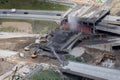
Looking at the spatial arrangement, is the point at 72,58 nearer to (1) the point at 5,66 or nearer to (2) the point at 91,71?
(2) the point at 91,71

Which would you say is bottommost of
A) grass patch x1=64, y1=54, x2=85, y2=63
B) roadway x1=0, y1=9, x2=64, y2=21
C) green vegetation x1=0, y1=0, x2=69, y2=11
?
grass patch x1=64, y1=54, x2=85, y2=63

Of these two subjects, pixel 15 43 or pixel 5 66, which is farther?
pixel 15 43

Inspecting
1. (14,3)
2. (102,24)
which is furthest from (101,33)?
(14,3)

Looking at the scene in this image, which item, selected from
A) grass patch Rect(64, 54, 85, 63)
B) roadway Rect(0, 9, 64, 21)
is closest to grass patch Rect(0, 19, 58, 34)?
roadway Rect(0, 9, 64, 21)

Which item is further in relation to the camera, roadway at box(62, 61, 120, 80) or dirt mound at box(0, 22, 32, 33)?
→ dirt mound at box(0, 22, 32, 33)

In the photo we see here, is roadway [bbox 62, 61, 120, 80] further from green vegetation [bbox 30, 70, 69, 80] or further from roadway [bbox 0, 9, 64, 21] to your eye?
roadway [bbox 0, 9, 64, 21]

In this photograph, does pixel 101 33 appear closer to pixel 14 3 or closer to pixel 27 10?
pixel 27 10

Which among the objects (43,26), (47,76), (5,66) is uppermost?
(43,26)

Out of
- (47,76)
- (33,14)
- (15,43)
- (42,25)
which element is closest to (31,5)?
(33,14)

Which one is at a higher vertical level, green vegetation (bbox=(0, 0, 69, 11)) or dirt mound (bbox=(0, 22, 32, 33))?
green vegetation (bbox=(0, 0, 69, 11))
